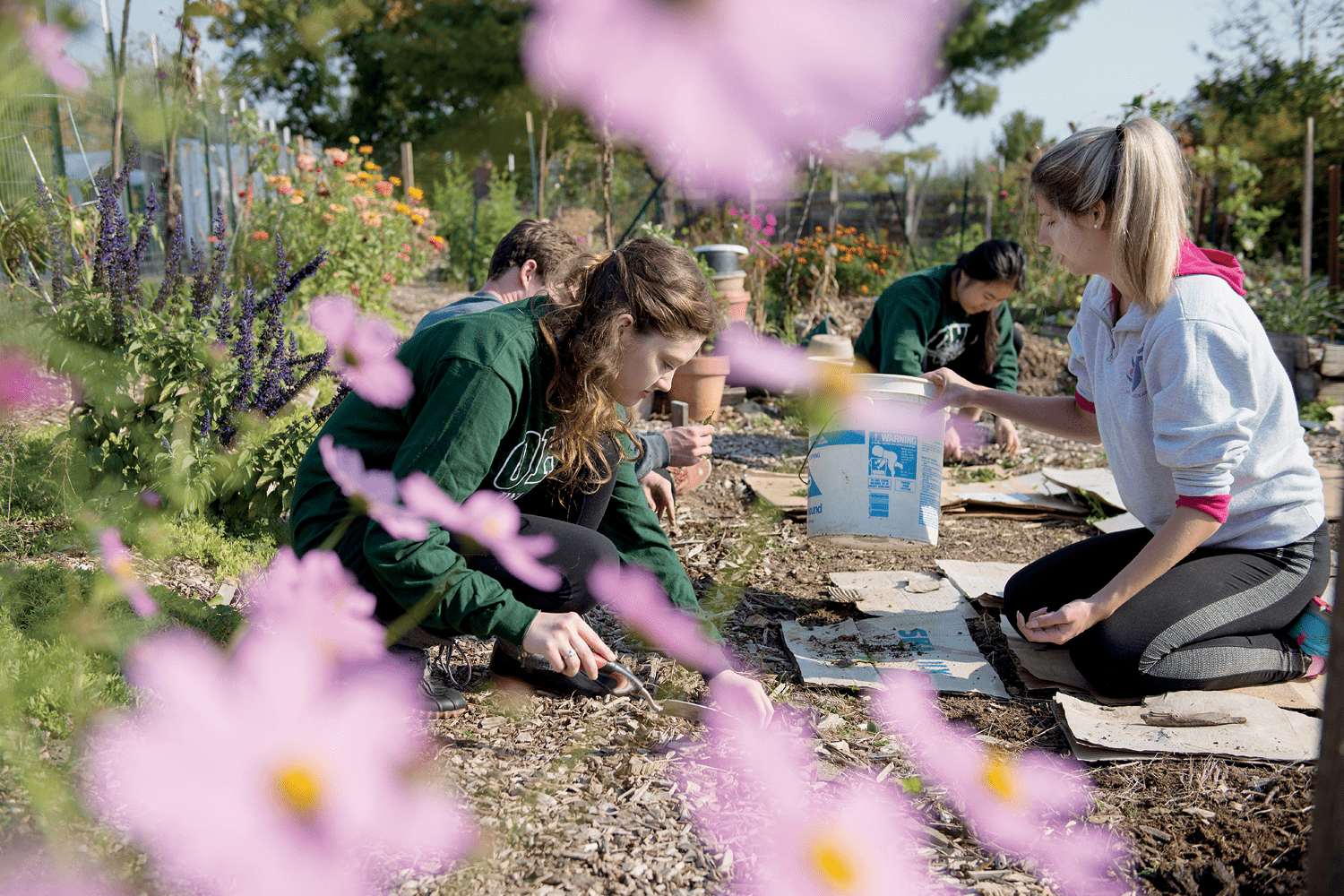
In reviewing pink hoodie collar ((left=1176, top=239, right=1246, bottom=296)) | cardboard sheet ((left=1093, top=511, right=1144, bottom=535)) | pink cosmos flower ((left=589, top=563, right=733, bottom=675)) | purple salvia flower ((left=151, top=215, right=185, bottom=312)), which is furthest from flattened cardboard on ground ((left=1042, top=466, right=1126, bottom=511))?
purple salvia flower ((left=151, top=215, right=185, bottom=312))

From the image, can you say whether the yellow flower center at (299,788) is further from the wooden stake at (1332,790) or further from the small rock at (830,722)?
the small rock at (830,722)

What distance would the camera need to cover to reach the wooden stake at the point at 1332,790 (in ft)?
2.30

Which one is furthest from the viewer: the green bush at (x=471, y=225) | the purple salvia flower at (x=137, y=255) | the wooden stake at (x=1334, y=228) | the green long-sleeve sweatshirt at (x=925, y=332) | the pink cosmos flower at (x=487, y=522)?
the green bush at (x=471, y=225)

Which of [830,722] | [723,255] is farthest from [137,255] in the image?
[723,255]

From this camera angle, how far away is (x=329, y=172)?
578cm

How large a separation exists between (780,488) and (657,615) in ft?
4.41

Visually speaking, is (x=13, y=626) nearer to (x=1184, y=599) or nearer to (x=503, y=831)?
(x=503, y=831)

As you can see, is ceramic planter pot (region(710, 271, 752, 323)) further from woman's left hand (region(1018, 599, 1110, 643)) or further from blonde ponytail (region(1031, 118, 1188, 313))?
woman's left hand (region(1018, 599, 1110, 643))

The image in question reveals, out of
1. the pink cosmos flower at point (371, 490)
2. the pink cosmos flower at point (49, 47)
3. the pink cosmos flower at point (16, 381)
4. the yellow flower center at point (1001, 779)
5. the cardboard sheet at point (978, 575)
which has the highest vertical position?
the pink cosmos flower at point (49, 47)

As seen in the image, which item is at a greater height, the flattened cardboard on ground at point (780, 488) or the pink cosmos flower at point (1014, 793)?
the flattened cardboard on ground at point (780, 488)

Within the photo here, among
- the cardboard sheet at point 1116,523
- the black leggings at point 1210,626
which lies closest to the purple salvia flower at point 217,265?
the black leggings at point 1210,626

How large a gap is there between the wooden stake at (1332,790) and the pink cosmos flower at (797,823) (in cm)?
51

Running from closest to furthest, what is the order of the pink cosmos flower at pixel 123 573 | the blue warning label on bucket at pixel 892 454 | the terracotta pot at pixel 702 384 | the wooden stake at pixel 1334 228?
the pink cosmos flower at pixel 123 573 < the blue warning label on bucket at pixel 892 454 < the terracotta pot at pixel 702 384 < the wooden stake at pixel 1334 228

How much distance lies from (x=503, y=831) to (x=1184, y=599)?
1.28 m
